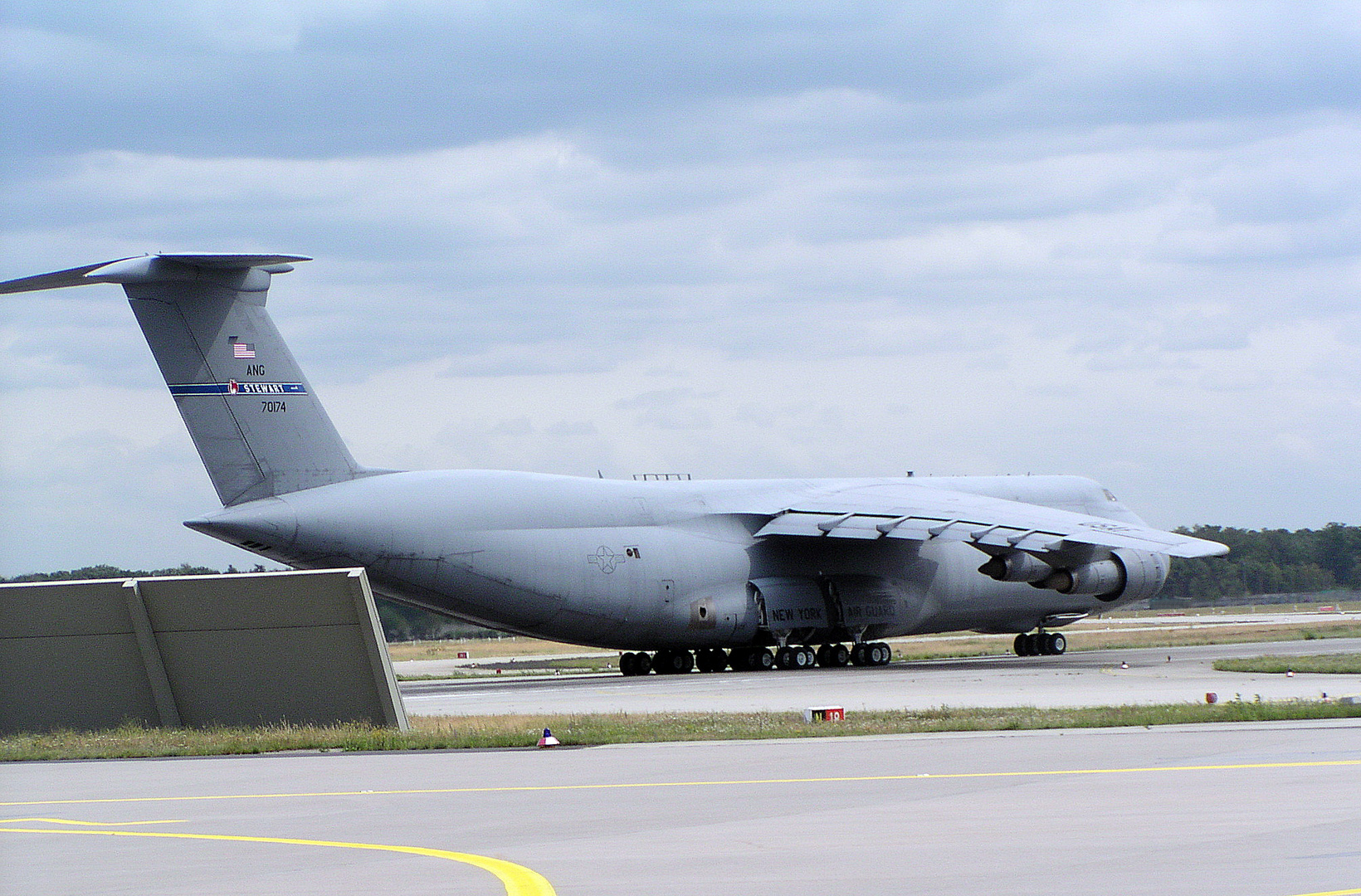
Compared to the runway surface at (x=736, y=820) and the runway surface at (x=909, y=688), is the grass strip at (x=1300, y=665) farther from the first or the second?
the runway surface at (x=736, y=820)

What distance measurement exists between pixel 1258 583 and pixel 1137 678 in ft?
260

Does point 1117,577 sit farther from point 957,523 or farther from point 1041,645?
point 957,523

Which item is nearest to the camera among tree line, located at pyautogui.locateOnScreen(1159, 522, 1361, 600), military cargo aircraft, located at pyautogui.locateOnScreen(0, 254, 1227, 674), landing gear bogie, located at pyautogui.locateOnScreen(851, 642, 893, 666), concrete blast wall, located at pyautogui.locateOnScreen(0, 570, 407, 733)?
concrete blast wall, located at pyautogui.locateOnScreen(0, 570, 407, 733)

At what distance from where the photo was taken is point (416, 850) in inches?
407

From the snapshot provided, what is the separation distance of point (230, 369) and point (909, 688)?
14.3m

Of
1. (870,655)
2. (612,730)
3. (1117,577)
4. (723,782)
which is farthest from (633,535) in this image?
(723,782)

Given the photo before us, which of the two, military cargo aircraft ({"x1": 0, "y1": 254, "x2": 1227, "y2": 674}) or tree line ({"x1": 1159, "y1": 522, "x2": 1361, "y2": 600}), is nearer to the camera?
military cargo aircraft ({"x1": 0, "y1": 254, "x2": 1227, "y2": 674})

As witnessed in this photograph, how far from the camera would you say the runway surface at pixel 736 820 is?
8.84 m

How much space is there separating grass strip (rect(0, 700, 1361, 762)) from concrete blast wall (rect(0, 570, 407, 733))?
34 cm

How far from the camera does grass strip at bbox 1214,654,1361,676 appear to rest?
2867cm

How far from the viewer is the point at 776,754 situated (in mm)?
16188

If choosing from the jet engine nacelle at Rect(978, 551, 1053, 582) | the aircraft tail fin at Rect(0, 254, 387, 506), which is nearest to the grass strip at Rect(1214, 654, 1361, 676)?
the jet engine nacelle at Rect(978, 551, 1053, 582)

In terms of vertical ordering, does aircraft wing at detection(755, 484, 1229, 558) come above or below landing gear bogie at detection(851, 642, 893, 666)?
above

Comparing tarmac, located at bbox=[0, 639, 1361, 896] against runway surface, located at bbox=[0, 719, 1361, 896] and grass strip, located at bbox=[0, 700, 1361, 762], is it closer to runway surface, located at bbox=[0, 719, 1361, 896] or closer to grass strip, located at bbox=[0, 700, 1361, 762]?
runway surface, located at bbox=[0, 719, 1361, 896]
